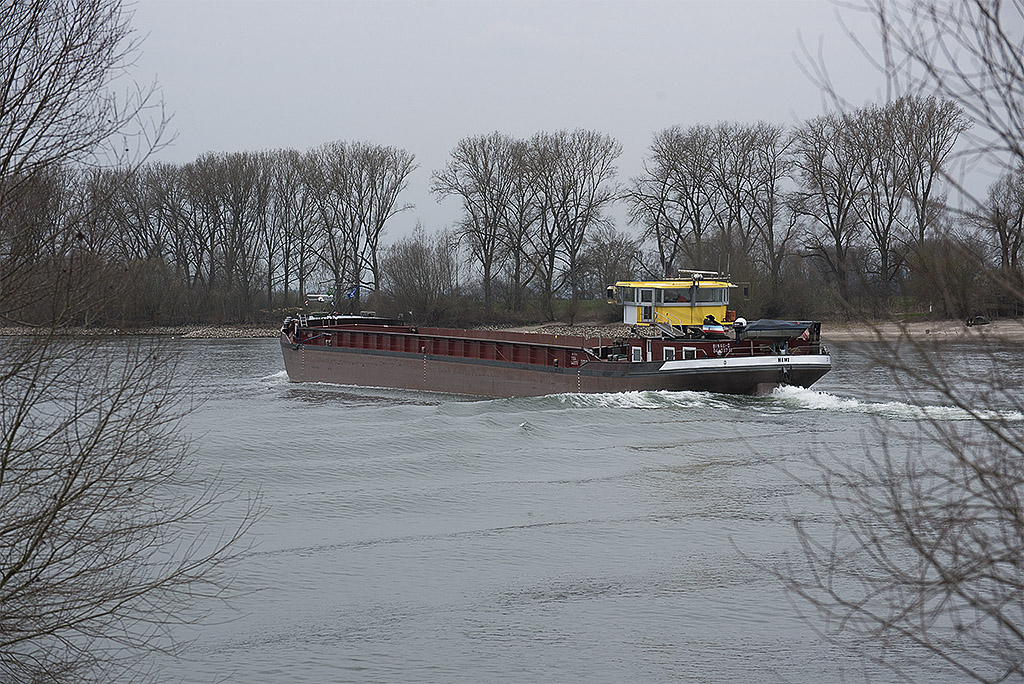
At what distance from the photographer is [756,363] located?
24844mm

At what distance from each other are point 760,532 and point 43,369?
9.55 meters

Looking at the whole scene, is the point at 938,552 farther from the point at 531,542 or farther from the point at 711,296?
the point at 711,296

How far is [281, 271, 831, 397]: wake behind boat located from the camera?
25.0 m

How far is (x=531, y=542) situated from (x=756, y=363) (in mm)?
13114

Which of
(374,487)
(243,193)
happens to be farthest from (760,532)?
(243,193)

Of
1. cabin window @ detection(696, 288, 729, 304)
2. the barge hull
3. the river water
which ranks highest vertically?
cabin window @ detection(696, 288, 729, 304)

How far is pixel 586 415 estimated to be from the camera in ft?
79.4

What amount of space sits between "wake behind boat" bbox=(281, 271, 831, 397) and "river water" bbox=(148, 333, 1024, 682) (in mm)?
742

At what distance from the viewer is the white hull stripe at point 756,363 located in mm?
24609

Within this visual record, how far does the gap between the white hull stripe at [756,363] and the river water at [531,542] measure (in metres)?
0.76

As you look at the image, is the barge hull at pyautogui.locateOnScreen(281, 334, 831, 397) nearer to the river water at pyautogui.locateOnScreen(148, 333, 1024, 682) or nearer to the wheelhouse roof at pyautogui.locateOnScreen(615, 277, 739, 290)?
the river water at pyautogui.locateOnScreen(148, 333, 1024, 682)

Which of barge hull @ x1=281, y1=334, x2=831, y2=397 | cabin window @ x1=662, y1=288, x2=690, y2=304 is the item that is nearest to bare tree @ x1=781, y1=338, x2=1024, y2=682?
barge hull @ x1=281, y1=334, x2=831, y2=397

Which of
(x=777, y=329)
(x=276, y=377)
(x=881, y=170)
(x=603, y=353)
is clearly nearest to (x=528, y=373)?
(x=603, y=353)

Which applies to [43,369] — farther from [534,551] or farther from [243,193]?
[243,193]
